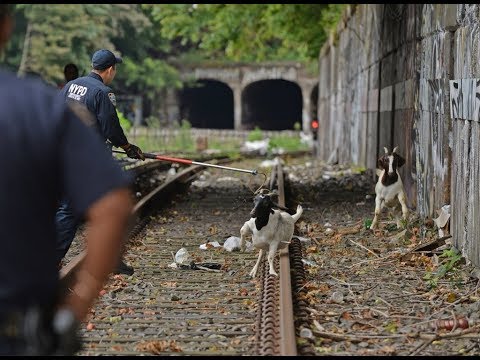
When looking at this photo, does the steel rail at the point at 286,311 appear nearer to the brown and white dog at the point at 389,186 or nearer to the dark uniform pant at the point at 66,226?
the dark uniform pant at the point at 66,226

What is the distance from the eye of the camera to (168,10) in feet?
96.6

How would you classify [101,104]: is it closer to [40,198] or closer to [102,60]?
[102,60]

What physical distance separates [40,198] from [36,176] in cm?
7

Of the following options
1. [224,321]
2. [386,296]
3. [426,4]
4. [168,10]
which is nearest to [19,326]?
[224,321]

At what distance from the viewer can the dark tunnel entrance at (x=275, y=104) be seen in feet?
198

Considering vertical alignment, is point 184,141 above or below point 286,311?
below

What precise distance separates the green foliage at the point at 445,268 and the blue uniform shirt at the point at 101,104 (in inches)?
112

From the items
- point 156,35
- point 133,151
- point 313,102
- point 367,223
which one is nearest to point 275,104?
point 313,102

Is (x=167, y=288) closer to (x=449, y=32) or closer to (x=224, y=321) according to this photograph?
(x=224, y=321)

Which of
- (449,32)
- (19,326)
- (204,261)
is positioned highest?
(449,32)

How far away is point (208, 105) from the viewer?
205ft

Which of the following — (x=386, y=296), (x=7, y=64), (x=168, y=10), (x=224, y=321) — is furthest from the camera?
(x=7, y=64)

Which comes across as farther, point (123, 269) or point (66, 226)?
point (123, 269)

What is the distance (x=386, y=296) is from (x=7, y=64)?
40.1 metres
